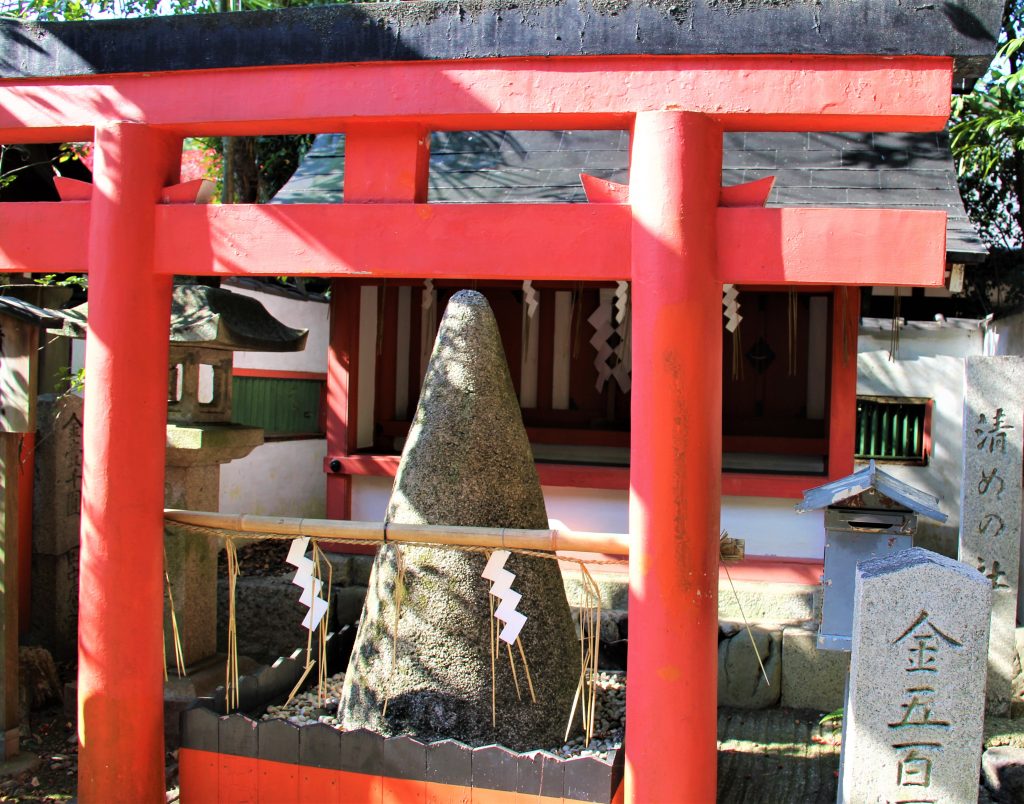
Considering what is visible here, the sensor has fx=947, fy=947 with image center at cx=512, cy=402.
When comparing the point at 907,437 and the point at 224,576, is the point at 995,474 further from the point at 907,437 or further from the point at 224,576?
the point at 224,576

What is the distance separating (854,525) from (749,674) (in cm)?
260

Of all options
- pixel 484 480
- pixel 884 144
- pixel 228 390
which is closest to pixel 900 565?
pixel 484 480

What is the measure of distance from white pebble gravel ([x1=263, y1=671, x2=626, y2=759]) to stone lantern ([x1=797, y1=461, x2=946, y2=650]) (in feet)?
3.81

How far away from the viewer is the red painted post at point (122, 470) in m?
4.14

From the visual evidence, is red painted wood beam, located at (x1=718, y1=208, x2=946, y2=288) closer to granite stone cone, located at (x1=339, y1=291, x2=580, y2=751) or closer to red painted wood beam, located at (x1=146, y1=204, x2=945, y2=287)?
red painted wood beam, located at (x1=146, y1=204, x2=945, y2=287)

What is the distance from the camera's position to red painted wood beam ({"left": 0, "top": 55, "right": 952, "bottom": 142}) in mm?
3570

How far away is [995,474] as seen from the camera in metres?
6.47

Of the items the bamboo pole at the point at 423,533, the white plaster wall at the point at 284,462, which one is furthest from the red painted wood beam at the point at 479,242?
the white plaster wall at the point at 284,462

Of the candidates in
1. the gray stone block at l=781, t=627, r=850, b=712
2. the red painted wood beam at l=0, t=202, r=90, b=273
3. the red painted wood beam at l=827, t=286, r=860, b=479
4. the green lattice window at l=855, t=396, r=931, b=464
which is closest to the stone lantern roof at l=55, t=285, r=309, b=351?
the red painted wood beam at l=0, t=202, r=90, b=273

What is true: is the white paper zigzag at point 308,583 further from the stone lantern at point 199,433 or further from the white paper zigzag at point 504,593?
the stone lantern at point 199,433

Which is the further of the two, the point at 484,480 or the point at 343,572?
the point at 343,572

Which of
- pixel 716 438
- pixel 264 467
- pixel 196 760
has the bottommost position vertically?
pixel 196 760

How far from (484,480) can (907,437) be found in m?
6.95

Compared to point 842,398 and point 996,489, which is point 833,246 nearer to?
point 996,489
